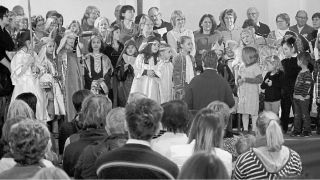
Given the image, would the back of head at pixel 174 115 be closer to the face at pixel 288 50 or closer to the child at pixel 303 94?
the child at pixel 303 94

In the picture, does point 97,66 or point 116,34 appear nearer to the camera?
point 97,66

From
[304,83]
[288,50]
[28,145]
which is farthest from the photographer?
[288,50]

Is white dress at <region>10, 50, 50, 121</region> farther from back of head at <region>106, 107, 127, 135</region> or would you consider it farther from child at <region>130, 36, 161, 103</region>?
back of head at <region>106, 107, 127, 135</region>

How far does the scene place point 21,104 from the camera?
6.24 metres

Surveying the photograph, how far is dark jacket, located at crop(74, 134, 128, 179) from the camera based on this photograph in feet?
17.5

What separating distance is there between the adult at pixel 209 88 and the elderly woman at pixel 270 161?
2.67 meters

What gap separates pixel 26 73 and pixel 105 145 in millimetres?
5158

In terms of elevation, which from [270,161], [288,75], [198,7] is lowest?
[270,161]

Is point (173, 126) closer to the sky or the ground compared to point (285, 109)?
closer to the sky

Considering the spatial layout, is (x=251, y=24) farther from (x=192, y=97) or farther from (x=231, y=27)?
(x=192, y=97)

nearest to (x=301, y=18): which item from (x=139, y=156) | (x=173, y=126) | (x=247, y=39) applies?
(x=247, y=39)

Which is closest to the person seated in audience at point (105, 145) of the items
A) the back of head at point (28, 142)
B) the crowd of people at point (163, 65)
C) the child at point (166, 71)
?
the back of head at point (28, 142)

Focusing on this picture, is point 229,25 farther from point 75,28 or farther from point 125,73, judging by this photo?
point 75,28

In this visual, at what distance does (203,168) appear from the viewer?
3.55 metres
